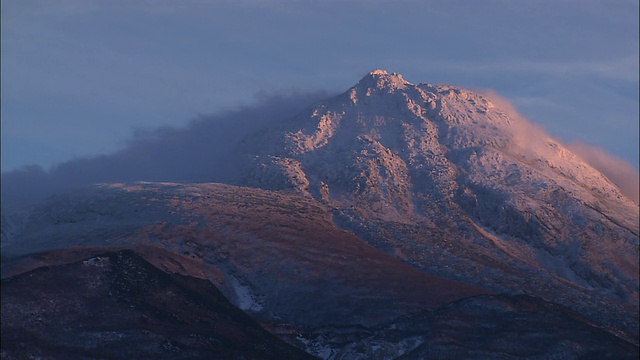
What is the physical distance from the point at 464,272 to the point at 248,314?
55531mm

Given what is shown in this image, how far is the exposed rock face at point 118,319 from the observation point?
10744cm

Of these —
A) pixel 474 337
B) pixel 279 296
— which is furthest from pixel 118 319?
pixel 474 337

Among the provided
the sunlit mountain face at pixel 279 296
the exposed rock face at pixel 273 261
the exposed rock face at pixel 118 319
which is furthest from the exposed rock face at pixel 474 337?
the exposed rock face at pixel 118 319

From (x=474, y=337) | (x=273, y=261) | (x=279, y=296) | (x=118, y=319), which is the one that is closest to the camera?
(x=118, y=319)

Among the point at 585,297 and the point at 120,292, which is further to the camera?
the point at 585,297

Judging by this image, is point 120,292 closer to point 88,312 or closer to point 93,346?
point 88,312

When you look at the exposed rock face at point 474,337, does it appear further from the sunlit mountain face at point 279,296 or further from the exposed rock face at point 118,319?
the exposed rock face at point 118,319

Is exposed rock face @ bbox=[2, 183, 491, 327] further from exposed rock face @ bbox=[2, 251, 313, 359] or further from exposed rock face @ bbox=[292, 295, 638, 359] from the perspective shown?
exposed rock face @ bbox=[2, 251, 313, 359]

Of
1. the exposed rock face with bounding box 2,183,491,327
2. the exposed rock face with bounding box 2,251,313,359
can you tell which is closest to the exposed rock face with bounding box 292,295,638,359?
the exposed rock face with bounding box 2,183,491,327

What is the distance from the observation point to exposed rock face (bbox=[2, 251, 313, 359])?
107 meters

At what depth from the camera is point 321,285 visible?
162625 millimetres

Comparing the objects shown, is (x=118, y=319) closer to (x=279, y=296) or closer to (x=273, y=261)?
(x=279, y=296)

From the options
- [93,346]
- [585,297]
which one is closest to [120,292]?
[93,346]

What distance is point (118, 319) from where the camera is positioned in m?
115
